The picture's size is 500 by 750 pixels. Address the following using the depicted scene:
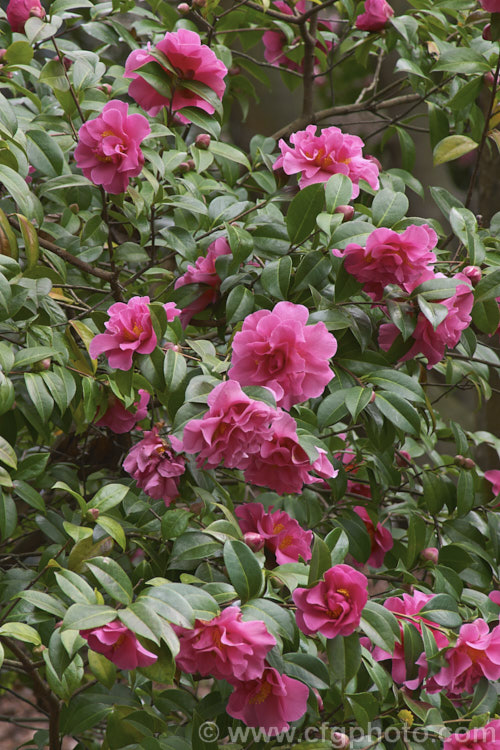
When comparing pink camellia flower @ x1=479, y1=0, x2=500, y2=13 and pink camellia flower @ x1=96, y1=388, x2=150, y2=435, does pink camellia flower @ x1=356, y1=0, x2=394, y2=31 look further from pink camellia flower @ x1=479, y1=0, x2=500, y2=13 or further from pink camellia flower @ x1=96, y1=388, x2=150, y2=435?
pink camellia flower @ x1=96, y1=388, x2=150, y2=435

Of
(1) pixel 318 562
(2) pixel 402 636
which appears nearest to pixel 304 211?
(1) pixel 318 562

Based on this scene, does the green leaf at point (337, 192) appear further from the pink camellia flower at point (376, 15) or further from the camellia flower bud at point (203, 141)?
the pink camellia flower at point (376, 15)

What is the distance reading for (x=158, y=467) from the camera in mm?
1047

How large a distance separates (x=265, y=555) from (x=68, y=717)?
0.38 m

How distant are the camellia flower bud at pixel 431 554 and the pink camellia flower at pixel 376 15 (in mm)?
1075

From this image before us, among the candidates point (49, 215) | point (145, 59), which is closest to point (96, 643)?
point (145, 59)

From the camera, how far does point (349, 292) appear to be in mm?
1039

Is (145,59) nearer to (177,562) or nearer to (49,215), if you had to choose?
(49,215)

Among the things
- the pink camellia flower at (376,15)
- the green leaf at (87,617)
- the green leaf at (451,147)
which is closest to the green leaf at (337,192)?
the green leaf at (451,147)

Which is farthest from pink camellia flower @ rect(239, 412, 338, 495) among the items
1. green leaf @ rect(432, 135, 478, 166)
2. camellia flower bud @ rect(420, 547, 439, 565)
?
green leaf @ rect(432, 135, 478, 166)

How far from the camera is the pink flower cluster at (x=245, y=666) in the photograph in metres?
0.79

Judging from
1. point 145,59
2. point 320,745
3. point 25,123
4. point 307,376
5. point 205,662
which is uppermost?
point 145,59

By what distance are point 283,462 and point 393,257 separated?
0.98ft

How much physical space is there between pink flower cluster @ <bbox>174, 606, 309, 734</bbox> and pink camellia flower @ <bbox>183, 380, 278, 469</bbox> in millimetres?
174
